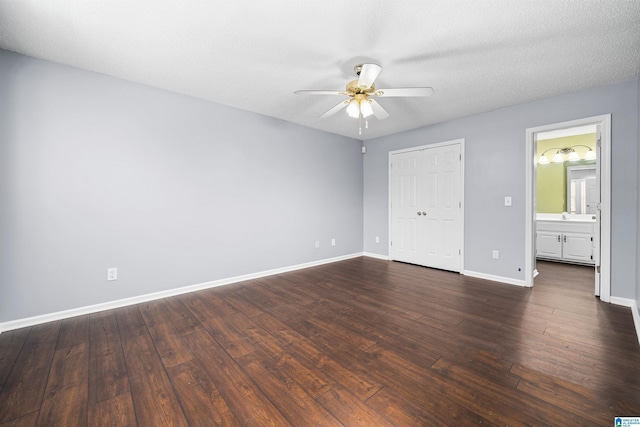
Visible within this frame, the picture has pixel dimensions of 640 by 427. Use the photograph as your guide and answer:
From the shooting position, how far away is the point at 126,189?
9.41 ft

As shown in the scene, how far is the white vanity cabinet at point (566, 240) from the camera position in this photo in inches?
176

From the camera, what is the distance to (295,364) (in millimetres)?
1814

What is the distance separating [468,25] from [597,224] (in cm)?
283

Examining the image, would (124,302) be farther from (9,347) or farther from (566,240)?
(566,240)

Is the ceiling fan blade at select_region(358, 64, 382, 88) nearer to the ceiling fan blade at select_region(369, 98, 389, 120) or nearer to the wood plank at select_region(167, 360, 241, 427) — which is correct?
the ceiling fan blade at select_region(369, 98, 389, 120)

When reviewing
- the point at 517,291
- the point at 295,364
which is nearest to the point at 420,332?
the point at 295,364

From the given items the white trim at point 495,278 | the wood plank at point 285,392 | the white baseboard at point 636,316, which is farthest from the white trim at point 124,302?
the white baseboard at point 636,316

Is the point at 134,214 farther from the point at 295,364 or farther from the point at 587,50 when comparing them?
the point at 587,50

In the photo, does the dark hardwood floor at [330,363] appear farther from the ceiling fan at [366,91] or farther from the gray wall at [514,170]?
the ceiling fan at [366,91]

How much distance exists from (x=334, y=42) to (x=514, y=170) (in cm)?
304

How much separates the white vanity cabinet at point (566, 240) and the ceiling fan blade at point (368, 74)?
4.80m

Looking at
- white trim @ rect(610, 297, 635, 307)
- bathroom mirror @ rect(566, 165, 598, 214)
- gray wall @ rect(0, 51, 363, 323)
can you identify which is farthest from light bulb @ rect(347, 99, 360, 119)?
bathroom mirror @ rect(566, 165, 598, 214)

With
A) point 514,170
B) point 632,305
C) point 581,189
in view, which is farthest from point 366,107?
point 581,189

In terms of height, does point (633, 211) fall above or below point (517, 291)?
above
